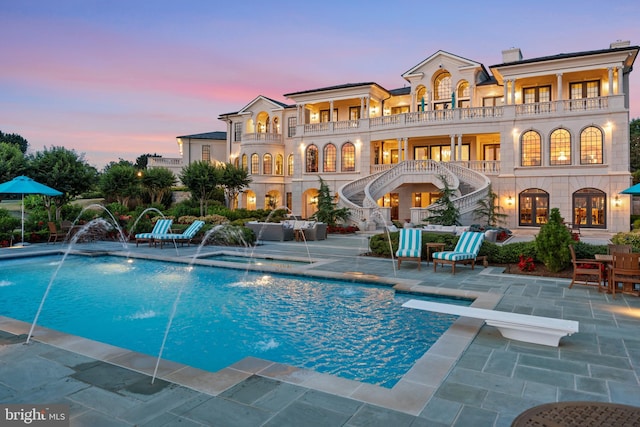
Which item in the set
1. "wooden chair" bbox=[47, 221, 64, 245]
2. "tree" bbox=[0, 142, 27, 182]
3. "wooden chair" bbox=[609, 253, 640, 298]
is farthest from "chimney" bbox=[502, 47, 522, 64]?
"tree" bbox=[0, 142, 27, 182]

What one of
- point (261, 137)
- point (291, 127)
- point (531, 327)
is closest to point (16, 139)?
point (261, 137)

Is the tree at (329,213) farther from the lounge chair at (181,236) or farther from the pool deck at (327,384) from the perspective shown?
the pool deck at (327,384)

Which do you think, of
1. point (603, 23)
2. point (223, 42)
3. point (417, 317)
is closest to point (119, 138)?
point (223, 42)

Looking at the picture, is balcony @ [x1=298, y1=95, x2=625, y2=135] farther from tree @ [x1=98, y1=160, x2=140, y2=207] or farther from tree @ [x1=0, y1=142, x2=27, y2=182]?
tree @ [x1=0, y1=142, x2=27, y2=182]

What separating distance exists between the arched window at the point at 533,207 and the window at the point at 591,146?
3.25 metres

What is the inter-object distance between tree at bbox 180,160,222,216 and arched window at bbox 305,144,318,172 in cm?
963

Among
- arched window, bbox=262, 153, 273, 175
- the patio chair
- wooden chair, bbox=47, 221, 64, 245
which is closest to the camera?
the patio chair

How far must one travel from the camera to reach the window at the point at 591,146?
2588 centimetres

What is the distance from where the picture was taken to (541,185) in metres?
27.0

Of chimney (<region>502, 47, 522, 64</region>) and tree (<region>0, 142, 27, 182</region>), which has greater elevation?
chimney (<region>502, 47, 522, 64</region>)

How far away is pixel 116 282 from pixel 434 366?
9325 millimetres

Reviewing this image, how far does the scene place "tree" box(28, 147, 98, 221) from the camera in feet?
70.0

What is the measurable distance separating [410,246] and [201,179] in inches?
782

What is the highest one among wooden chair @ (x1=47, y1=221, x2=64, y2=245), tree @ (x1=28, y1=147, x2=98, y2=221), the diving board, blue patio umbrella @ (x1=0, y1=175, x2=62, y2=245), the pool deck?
tree @ (x1=28, y1=147, x2=98, y2=221)
